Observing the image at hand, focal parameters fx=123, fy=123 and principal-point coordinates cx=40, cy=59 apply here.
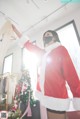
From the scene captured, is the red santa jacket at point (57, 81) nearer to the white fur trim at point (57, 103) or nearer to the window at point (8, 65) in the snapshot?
the white fur trim at point (57, 103)

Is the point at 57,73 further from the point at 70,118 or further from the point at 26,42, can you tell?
the point at 26,42

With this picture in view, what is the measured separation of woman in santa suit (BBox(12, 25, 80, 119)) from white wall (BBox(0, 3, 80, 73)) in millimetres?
1348

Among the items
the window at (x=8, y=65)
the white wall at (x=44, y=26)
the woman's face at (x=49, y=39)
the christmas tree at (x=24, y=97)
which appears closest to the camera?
the woman's face at (x=49, y=39)

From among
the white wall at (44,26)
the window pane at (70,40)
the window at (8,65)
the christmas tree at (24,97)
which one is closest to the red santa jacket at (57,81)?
the window pane at (70,40)

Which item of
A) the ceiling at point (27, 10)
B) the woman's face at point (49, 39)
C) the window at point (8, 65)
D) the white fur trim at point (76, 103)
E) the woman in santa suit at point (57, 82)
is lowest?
the white fur trim at point (76, 103)

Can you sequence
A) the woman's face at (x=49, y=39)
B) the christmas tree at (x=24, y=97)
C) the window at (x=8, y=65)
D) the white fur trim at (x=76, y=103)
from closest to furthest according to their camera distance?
1. the white fur trim at (x=76, y=103)
2. the woman's face at (x=49, y=39)
3. the christmas tree at (x=24, y=97)
4. the window at (x=8, y=65)

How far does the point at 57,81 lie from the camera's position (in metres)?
1.10

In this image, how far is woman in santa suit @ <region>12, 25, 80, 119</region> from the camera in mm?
1038

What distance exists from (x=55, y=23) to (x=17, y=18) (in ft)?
2.72

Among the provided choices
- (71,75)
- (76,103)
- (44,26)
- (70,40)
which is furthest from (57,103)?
(44,26)

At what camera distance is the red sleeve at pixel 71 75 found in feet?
3.29

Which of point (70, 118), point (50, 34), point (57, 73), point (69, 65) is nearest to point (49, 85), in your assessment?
point (57, 73)

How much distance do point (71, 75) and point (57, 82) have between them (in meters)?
0.14

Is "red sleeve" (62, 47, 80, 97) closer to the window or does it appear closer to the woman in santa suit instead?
the woman in santa suit
